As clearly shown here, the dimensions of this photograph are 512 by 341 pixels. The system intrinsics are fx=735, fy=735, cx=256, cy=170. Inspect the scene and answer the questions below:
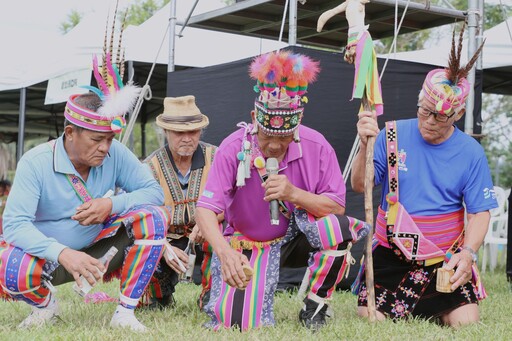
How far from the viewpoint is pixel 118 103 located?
352 centimetres

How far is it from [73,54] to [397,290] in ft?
20.4

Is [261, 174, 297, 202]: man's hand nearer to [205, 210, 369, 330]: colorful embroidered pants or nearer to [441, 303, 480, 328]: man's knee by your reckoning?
[205, 210, 369, 330]: colorful embroidered pants

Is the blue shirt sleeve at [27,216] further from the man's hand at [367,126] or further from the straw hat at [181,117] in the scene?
the man's hand at [367,126]

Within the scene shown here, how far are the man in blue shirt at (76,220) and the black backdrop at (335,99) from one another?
1913mm

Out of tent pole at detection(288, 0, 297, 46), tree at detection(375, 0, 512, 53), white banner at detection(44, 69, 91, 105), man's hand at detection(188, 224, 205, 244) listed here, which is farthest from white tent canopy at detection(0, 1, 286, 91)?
tree at detection(375, 0, 512, 53)

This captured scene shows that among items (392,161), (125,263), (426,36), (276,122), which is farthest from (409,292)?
(426,36)

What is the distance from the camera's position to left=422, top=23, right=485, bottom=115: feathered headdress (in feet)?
11.9

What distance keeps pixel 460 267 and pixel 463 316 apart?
41 centimetres

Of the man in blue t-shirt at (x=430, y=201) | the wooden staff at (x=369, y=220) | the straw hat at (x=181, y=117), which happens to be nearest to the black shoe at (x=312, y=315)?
the wooden staff at (x=369, y=220)

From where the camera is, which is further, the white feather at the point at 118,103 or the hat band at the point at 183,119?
the hat band at the point at 183,119

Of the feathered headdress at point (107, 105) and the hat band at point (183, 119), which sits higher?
the feathered headdress at point (107, 105)

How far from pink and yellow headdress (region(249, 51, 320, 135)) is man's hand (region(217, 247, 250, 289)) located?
608mm

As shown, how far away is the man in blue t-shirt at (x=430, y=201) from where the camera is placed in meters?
3.75

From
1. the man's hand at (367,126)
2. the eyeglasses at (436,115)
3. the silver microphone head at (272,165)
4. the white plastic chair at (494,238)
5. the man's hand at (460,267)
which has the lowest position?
the white plastic chair at (494,238)
